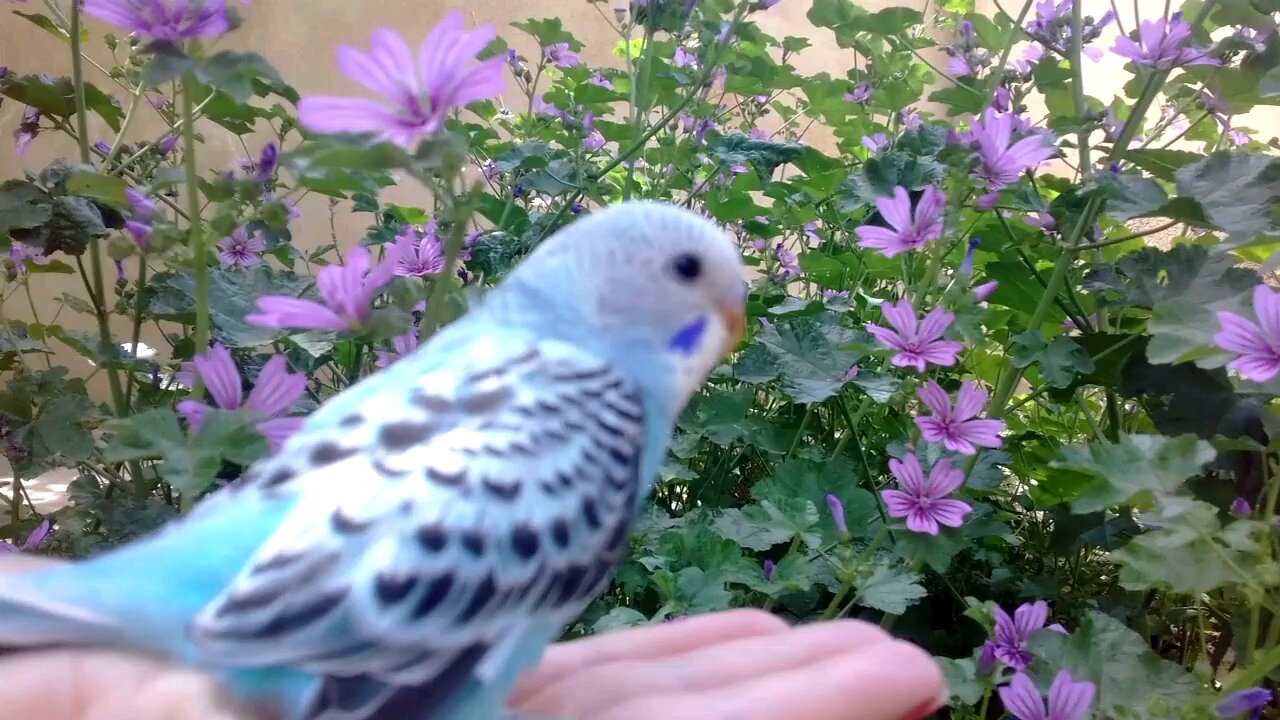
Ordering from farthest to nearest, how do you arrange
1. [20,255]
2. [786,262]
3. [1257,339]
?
1. [786,262]
2. [20,255]
3. [1257,339]

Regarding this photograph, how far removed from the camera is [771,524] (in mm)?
751

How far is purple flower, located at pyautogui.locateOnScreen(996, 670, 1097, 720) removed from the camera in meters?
0.57

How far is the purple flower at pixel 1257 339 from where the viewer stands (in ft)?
1.74

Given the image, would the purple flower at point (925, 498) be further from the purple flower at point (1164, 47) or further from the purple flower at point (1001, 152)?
the purple flower at point (1164, 47)

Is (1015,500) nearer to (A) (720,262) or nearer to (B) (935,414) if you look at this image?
(B) (935,414)

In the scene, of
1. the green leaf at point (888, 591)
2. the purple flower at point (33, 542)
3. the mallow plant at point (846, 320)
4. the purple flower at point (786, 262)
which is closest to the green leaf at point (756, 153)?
the mallow plant at point (846, 320)

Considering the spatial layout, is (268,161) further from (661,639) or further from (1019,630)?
(1019,630)

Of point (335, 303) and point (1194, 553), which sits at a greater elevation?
point (335, 303)

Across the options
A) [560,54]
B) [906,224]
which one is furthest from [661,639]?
[560,54]

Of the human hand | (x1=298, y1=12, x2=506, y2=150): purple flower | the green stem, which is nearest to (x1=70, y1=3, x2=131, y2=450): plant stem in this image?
the green stem

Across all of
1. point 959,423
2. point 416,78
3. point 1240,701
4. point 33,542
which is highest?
point 416,78

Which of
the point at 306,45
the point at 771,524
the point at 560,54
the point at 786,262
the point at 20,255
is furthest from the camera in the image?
the point at 306,45

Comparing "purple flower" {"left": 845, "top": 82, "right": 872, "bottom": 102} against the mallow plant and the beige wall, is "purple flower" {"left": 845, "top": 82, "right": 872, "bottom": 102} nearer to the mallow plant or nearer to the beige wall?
the mallow plant

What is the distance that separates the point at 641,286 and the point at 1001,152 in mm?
400
